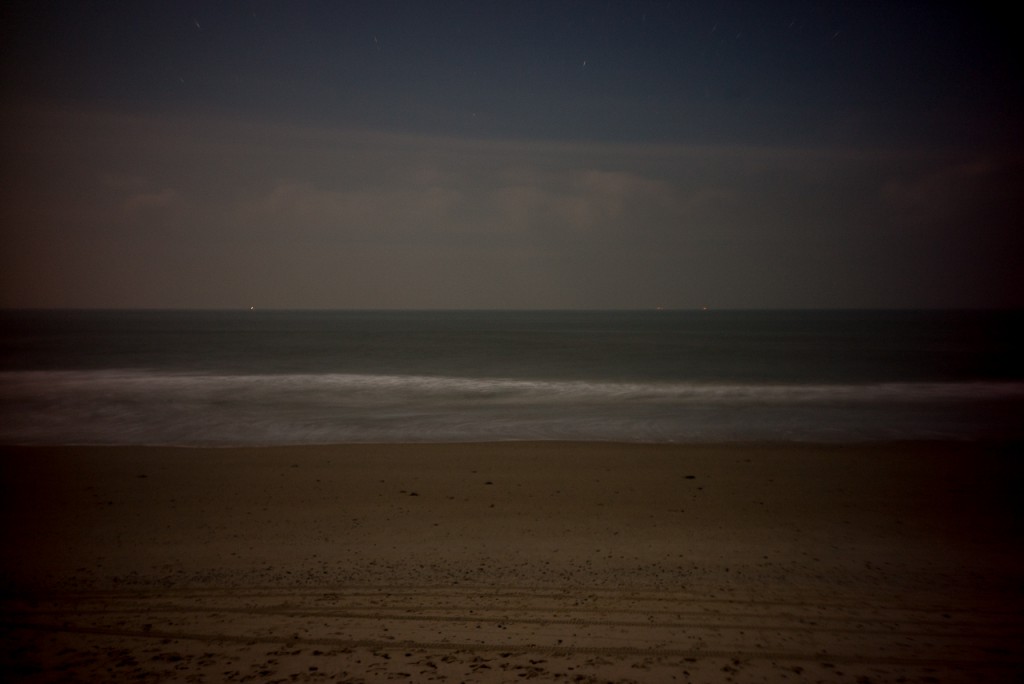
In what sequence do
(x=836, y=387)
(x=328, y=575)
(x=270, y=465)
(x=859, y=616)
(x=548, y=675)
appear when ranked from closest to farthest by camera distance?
(x=548, y=675) → (x=859, y=616) → (x=328, y=575) → (x=270, y=465) → (x=836, y=387)

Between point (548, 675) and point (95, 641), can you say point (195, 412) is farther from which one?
point (548, 675)

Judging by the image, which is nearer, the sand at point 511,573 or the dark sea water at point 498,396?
the sand at point 511,573

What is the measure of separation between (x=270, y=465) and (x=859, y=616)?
8.07m

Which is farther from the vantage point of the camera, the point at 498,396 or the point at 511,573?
the point at 498,396

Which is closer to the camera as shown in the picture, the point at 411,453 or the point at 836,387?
the point at 411,453

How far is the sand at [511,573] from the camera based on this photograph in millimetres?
3449

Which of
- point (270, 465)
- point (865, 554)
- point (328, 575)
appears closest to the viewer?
point (328, 575)

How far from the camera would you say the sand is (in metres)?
3.45

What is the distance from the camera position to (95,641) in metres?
3.70

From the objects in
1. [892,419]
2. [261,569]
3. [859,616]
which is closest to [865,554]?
[859,616]

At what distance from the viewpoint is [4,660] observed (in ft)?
11.4

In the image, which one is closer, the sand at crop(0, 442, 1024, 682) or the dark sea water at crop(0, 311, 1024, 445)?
the sand at crop(0, 442, 1024, 682)

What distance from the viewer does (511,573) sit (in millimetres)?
4766

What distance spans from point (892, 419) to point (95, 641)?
1638cm
